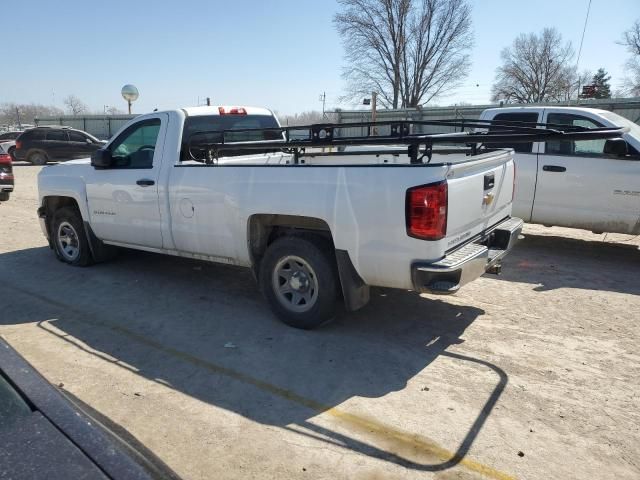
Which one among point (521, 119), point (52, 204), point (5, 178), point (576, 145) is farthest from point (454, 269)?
point (5, 178)

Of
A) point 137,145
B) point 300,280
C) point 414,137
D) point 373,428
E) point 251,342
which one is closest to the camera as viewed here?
point 373,428

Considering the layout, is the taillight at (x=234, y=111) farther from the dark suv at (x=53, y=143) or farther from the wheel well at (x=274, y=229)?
the dark suv at (x=53, y=143)

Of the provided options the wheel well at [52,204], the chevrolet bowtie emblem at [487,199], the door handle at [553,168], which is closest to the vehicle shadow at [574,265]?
the door handle at [553,168]

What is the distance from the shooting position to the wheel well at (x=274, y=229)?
4320 mm

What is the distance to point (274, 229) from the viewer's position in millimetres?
4723

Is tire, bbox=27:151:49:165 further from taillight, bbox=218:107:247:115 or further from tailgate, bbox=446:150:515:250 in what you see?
tailgate, bbox=446:150:515:250

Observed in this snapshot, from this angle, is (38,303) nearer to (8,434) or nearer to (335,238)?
(335,238)

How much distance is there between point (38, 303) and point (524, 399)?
4708mm

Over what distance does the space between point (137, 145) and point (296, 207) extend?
2.52 m

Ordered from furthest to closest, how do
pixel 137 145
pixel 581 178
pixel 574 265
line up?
1. pixel 581 178
2. pixel 574 265
3. pixel 137 145

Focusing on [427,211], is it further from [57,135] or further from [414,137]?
[57,135]

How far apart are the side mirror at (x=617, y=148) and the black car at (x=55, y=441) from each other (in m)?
6.76

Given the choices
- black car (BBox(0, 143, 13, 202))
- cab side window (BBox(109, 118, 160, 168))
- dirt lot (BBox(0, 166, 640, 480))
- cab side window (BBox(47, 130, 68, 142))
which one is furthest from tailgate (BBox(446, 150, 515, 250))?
cab side window (BBox(47, 130, 68, 142))

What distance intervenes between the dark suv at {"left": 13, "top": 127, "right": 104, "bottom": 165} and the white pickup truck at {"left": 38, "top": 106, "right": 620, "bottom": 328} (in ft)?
57.9
